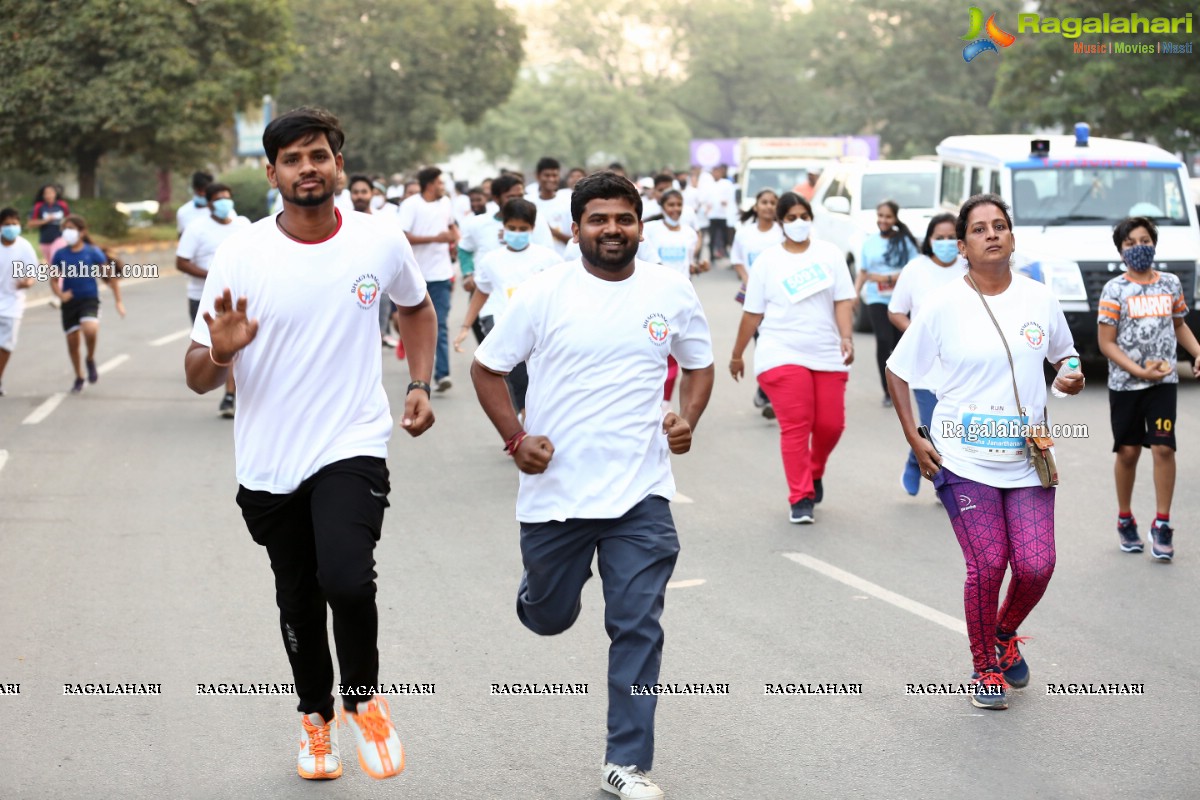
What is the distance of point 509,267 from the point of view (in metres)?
10.9

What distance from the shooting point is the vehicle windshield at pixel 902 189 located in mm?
20484

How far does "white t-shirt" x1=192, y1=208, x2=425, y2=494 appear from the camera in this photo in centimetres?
468

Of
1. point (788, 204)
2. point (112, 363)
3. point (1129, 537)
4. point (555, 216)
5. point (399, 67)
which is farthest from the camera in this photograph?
point (399, 67)

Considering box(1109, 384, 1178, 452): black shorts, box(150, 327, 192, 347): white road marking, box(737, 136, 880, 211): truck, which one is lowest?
box(150, 327, 192, 347): white road marking

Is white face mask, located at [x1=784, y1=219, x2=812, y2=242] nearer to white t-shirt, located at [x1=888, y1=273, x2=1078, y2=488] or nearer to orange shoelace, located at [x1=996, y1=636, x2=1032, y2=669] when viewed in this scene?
white t-shirt, located at [x1=888, y1=273, x2=1078, y2=488]

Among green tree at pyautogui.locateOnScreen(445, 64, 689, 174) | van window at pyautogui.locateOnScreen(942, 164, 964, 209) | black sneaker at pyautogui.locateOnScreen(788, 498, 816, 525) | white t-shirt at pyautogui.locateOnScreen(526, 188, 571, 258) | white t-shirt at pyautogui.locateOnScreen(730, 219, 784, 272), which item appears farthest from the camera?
green tree at pyautogui.locateOnScreen(445, 64, 689, 174)

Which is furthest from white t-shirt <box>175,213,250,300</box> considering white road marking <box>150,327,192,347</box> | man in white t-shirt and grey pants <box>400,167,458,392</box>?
white road marking <box>150,327,192,347</box>

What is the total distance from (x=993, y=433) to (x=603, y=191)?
1766 millimetres

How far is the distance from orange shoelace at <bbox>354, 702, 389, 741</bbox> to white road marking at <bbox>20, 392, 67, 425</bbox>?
29.1ft

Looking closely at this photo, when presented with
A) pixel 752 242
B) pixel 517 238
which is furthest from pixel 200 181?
pixel 517 238

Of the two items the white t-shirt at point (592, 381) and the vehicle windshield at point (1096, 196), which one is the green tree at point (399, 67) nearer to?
the vehicle windshield at point (1096, 196)

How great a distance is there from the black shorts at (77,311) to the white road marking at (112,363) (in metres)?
1.43

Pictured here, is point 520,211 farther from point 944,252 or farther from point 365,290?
point 365,290

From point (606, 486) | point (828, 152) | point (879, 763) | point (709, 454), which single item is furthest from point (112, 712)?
point (828, 152)
